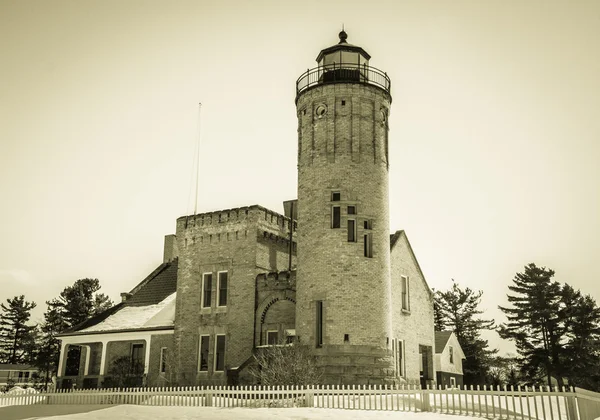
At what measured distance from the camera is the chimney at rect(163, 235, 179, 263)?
3969cm

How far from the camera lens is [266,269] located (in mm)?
30797

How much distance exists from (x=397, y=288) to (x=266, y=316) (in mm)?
6391

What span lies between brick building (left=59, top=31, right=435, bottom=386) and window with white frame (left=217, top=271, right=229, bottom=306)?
0.21 feet

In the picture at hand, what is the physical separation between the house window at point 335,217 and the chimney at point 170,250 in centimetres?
1617

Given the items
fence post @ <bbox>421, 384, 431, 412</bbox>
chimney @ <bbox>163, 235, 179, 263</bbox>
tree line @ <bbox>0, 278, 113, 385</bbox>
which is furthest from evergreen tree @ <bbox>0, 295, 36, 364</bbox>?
fence post @ <bbox>421, 384, 431, 412</bbox>

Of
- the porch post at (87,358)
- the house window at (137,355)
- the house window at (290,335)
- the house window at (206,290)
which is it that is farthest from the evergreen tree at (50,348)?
the house window at (290,335)

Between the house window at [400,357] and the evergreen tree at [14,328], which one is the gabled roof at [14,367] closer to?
the evergreen tree at [14,328]

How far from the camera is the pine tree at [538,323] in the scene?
40.8 metres

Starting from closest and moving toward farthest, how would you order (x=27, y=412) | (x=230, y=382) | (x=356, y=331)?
(x=27, y=412)
(x=356, y=331)
(x=230, y=382)

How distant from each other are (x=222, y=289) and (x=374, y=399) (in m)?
13.6

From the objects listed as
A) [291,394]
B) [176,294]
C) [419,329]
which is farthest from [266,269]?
[291,394]

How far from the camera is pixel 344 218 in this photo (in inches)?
→ 1019

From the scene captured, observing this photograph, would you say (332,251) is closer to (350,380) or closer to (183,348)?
(350,380)

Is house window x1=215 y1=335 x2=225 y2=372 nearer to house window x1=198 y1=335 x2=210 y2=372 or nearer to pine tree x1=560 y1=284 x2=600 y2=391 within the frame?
house window x1=198 y1=335 x2=210 y2=372
